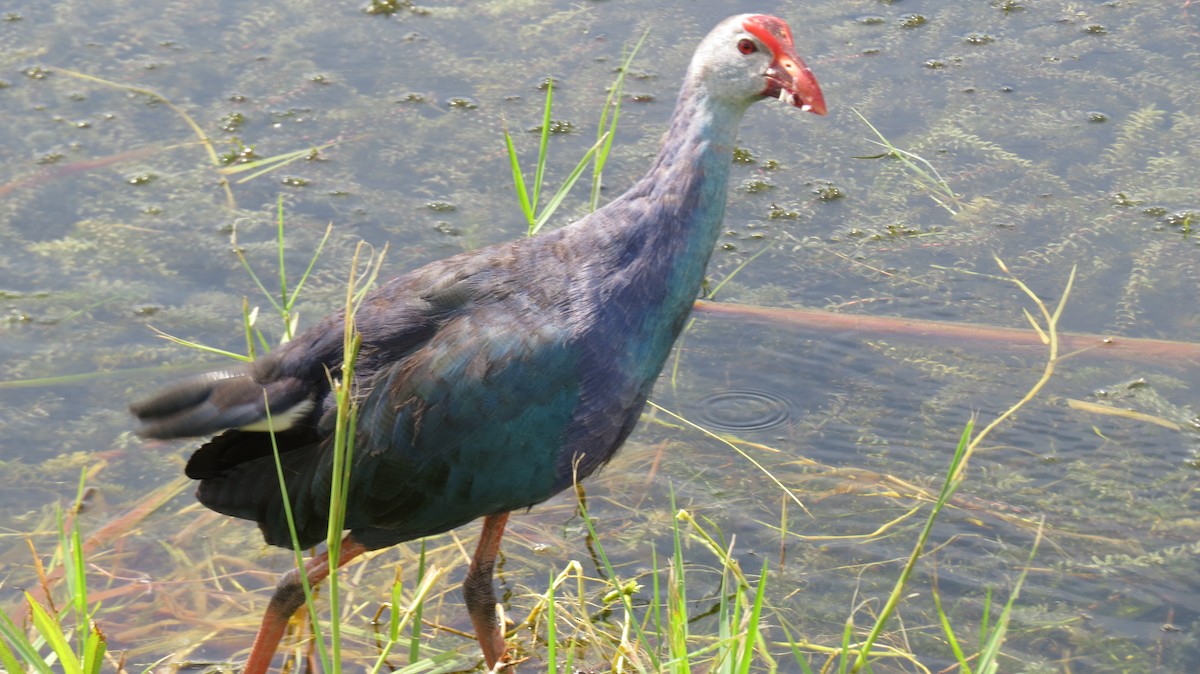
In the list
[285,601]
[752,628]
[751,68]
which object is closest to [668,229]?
[751,68]

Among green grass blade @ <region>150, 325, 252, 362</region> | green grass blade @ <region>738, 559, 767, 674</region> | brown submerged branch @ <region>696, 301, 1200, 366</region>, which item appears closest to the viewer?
green grass blade @ <region>738, 559, 767, 674</region>

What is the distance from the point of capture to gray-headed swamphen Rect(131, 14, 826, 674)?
257 centimetres

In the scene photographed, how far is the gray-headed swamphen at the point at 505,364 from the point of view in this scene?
2566 mm

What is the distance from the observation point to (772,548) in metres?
3.29

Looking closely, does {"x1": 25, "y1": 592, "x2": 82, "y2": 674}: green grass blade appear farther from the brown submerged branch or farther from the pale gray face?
the brown submerged branch

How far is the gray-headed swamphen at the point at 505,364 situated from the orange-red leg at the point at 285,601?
11cm

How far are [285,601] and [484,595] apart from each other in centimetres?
39

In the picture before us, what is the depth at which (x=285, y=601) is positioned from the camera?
2.81 metres

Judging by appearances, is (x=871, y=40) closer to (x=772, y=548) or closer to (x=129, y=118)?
(x=772, y=548)

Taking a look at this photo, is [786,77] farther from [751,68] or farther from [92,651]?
[92,651]

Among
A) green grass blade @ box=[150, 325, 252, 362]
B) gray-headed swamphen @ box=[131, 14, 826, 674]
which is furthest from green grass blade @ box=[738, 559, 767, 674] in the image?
green grass blade @ box=[150, 325, 252, 362]

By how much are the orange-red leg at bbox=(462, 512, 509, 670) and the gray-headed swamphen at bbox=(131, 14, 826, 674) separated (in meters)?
0.27

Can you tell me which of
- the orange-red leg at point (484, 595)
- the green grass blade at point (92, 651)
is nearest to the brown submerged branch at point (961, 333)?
the orange-red leg at point (484, 595)

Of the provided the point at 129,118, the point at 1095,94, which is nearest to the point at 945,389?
the point at 1095,94
